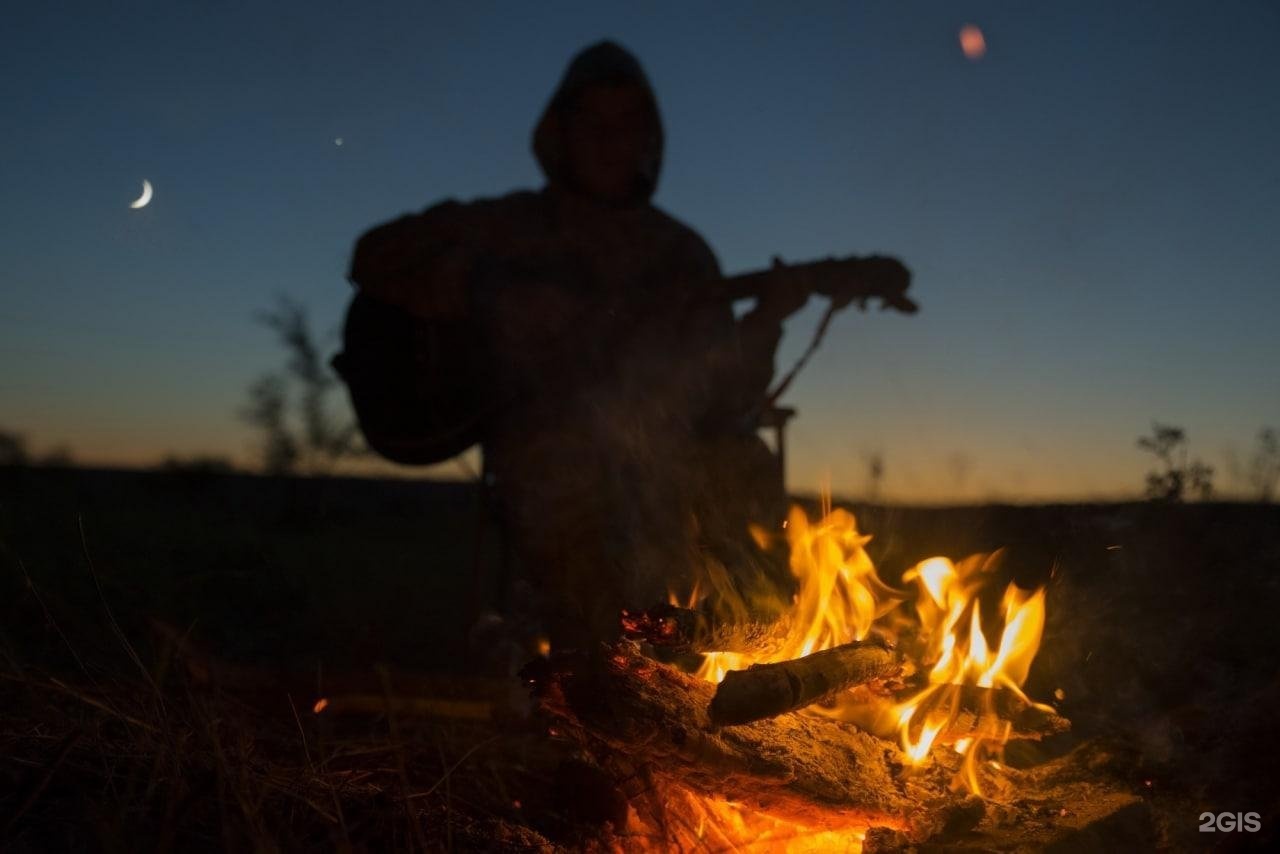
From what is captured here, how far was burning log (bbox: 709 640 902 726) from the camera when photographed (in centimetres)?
195

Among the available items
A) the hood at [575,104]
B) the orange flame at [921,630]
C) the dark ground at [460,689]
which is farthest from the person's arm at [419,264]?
the orange flame at [921,630]

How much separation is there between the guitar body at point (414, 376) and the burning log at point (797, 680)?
8.76ft

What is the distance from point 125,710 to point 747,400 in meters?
3.11

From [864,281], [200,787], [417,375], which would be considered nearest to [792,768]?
[200,787]

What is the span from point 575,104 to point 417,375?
176cm

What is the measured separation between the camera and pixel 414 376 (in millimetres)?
4539

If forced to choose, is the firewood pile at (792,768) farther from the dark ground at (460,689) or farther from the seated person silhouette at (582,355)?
the seated person silhouette at (582,355)

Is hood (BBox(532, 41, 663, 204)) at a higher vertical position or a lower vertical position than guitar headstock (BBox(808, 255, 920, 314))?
higher

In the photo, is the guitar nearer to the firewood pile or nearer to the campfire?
the campfire

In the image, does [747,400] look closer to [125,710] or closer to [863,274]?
[863,274]

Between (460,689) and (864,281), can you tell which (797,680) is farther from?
(460,689)

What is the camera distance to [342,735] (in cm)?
361
